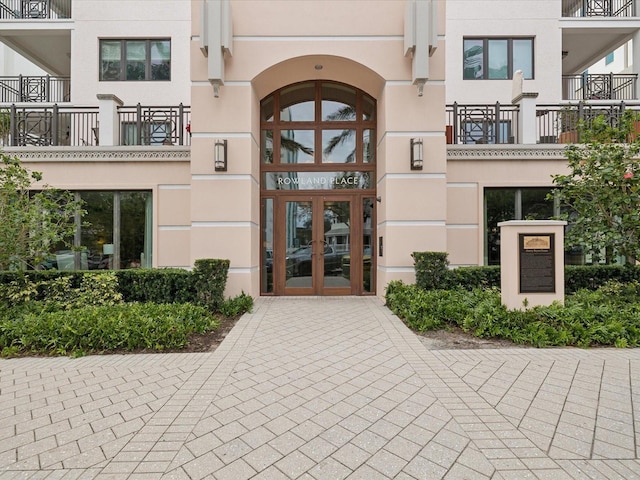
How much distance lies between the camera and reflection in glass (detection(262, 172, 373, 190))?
31.3 ft

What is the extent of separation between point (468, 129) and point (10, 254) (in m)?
11.2

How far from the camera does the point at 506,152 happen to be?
9281mm

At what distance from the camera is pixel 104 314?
19.2 ft

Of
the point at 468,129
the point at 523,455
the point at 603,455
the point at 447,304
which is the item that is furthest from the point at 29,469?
the point at 468,129

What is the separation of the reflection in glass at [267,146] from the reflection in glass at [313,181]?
422 mm

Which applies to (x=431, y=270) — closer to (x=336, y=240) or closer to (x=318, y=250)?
(x=336, y=240)

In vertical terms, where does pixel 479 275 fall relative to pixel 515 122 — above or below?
below

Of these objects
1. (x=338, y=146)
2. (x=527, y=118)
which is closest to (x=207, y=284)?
(x=338, y=146)

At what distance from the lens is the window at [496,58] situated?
13945mm

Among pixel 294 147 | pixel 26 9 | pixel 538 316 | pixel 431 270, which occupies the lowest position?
pixel 538 316

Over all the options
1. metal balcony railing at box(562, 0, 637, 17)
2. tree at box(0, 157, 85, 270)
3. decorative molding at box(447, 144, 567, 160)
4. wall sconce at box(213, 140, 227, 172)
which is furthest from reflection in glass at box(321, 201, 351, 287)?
metal balcony railing at box(562, 0, 637, 17)

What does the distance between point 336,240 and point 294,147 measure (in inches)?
109

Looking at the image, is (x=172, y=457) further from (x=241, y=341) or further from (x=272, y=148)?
(x=272, y=148)

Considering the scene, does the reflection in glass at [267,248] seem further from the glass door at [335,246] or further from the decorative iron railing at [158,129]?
the decorative iron railing at [158,129]
